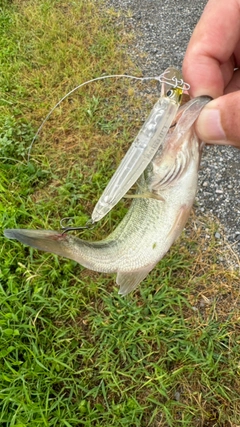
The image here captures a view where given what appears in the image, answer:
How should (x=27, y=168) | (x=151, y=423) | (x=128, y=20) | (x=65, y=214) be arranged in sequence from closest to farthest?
(x=151, y=423), (x=65, y=214), (x=27, y=168), (x=128, y=20)

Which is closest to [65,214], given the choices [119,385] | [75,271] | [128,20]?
[75,271]

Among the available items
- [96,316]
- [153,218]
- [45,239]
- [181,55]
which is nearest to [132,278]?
[153,218]

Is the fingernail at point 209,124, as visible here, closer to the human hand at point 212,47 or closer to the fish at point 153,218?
the fish at point 153,218

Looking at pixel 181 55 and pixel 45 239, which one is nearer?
pixel 45 239

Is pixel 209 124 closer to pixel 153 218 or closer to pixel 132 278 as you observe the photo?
pixel 153 218

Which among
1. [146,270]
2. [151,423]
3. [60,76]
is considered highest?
[146,270]

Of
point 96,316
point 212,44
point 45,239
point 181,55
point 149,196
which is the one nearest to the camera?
point 45,239

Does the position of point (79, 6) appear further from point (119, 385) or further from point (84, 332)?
point (119, 385)

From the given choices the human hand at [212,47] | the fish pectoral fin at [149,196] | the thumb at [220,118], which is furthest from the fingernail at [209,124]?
the human hand at [212,47]
